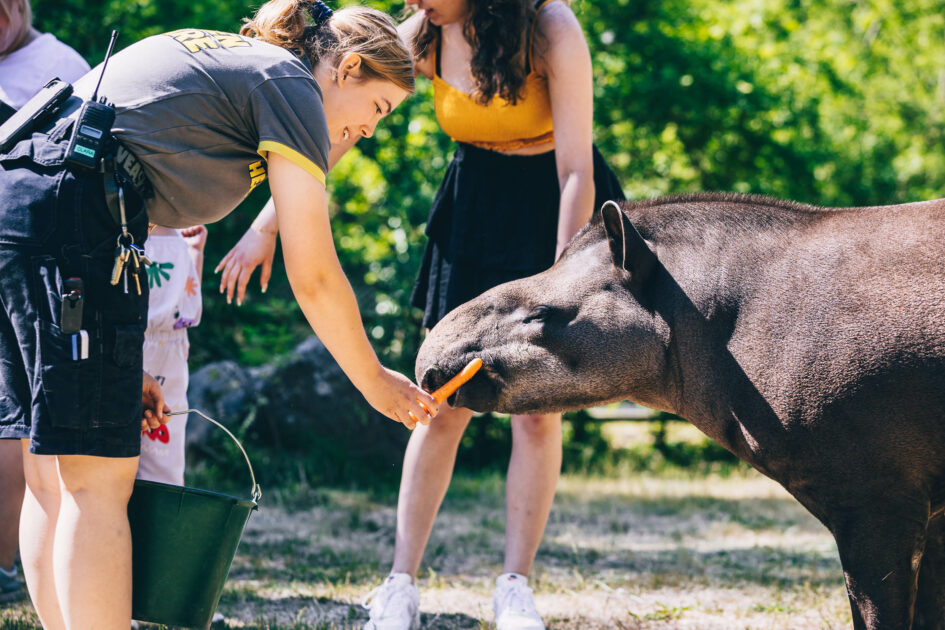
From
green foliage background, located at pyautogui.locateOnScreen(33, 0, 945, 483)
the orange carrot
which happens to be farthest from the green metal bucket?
green foliage background, located at pyautogui.locateOnScreen(33, 0, 945, 483)

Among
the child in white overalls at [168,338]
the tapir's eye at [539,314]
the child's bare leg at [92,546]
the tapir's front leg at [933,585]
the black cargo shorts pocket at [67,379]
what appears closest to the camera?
the black cargo shorts pocket at [67,379]

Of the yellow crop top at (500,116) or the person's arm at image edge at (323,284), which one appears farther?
the yellow crop top at (500,116)

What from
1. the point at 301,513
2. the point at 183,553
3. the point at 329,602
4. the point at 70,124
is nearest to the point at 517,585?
the point at 329,602

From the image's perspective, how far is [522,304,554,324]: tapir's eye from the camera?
3.18m

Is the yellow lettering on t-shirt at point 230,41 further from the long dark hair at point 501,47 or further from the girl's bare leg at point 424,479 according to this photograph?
the girl's bare leg at point 424,479

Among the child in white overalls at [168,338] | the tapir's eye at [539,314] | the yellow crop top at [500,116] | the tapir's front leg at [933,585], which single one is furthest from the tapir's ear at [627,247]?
the child in white overalls at [168,338]

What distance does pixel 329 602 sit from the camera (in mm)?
4379

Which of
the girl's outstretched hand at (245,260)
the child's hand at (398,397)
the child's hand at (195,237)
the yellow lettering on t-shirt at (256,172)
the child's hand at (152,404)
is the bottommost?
the child's hand at (152,404)

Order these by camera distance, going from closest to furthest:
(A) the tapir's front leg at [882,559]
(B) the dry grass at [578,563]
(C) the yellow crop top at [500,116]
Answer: (A) the tapir's front leg at [882,559], (C) the yellow crop top at [500,116], (B) the dry grass at [578,563]

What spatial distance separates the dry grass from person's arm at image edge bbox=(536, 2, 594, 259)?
1697mm

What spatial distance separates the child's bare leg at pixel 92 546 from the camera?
2604mm

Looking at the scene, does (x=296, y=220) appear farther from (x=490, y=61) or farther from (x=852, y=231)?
(x=852, y=231)

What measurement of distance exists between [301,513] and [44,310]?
4.42m

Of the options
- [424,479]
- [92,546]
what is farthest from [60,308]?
[424,479]
